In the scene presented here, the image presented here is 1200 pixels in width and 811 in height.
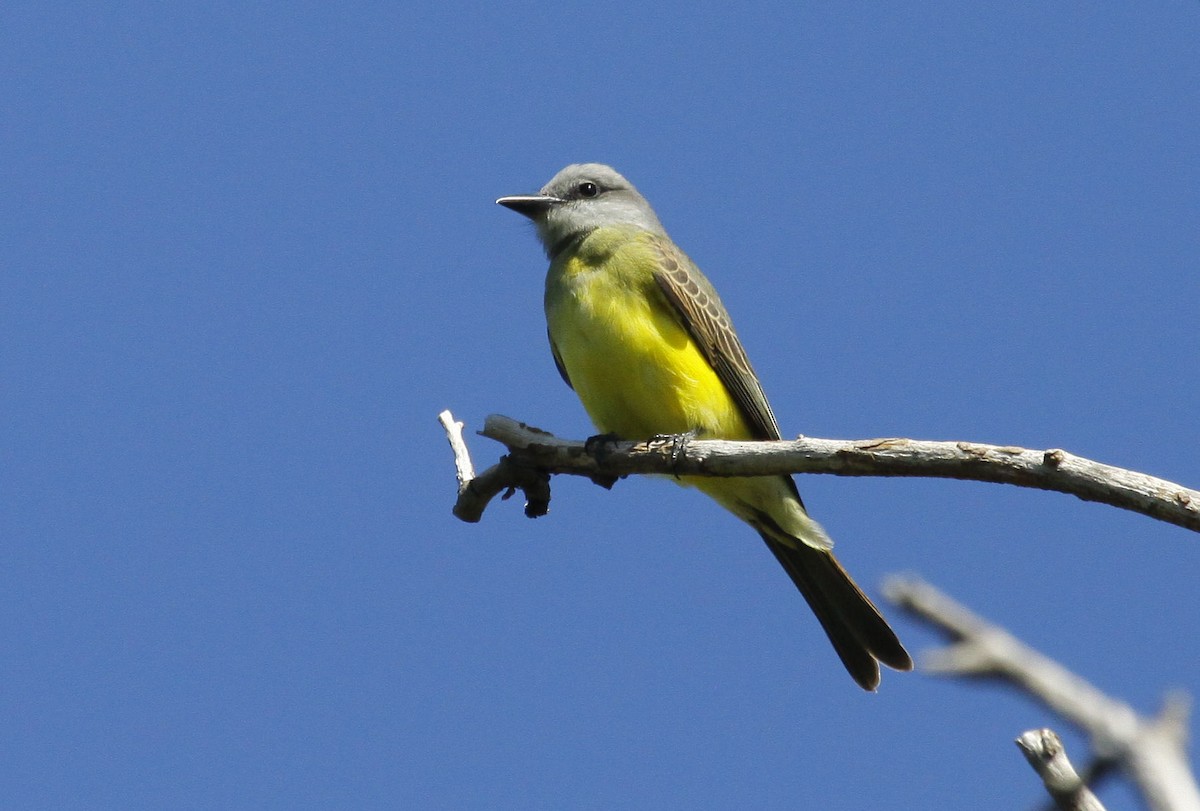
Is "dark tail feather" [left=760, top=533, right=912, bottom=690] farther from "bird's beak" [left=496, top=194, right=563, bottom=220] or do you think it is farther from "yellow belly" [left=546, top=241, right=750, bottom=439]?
"bird's beak" [left=496, top=194, right=563, bottom=220]

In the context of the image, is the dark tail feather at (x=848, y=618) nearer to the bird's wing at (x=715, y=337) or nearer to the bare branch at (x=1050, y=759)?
→ the bird's wing at (x=715, y=337)

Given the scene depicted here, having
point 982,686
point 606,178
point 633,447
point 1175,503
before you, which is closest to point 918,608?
point 982,686

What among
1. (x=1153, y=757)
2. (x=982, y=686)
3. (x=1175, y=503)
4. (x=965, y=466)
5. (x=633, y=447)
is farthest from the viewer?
(x=633, y=447)

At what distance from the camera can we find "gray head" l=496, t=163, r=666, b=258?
934 cm

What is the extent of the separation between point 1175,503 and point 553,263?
496cm

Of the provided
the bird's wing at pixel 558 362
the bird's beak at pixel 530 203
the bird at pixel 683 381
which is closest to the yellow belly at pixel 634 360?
the bird at pixel 683 381

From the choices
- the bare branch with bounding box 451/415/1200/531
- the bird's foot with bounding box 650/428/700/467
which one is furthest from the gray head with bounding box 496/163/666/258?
the bare branch with bounding box 451/415/1200/531

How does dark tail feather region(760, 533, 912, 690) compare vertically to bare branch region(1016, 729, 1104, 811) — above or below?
above

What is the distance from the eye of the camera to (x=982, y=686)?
3459 mm

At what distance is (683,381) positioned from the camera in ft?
26.4

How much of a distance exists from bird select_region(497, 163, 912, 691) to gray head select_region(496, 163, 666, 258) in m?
0.38

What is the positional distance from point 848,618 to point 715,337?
185 cm

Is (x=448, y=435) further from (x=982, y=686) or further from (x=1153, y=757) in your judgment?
(x=1153, y=757)

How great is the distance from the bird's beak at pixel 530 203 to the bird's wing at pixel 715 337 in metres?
1.17
